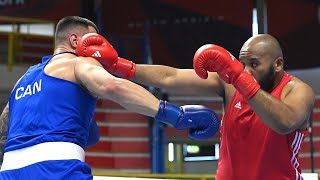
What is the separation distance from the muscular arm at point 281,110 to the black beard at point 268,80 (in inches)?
6.8

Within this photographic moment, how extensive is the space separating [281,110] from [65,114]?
3.17 feet

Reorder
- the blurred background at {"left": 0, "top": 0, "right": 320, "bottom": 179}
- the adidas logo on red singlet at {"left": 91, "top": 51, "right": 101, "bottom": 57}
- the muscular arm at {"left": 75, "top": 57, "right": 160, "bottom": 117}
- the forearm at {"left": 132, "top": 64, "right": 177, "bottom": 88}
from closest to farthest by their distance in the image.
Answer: the muscular arm at {"left": 75, "top": 57, "right": 160, "bottom": 117}
the adidas logo on red singlet at {"left": 91, "top": 51, "right": 101, "bottom": 57}
the forearm at {"left": 132, "top": 64, "right": 177, "bottom": 88}
the blurred background at {"left": 0, "top": 0, "right": 320, "bottom": 179}

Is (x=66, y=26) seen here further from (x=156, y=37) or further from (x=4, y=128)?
(x=156, y=37)

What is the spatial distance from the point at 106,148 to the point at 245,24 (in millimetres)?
3280

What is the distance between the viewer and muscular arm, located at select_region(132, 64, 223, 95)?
2.99 meters

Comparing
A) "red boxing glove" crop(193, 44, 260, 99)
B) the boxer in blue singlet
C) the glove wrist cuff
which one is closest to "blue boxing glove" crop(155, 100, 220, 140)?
the boxer in blue singlet

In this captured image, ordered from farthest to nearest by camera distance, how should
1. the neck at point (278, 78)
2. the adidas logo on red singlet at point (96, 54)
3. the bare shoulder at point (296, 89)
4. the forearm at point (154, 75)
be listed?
the forearm at point (154, 75) < the neck at point (278, 78) < the bare shoulder at point (296, 89) < the adidas logo on red singlet at point (96, 54)

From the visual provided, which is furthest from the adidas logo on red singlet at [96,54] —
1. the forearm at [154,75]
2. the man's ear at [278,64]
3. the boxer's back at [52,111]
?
the man's ear at [278,64]

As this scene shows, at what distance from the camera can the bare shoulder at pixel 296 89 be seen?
8.86 ft

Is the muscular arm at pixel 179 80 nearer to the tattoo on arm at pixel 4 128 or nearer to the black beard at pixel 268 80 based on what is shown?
the black beard at pixel 268 80

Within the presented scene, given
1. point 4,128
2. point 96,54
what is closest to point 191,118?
point 96,54

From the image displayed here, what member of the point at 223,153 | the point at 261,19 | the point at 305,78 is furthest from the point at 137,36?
the point at 223,153

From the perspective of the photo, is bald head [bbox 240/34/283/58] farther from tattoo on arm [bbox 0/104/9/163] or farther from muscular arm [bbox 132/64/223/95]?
tattoo on arm [bbox 0/104/9/163]

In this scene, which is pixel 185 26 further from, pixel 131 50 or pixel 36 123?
pixel 36 123
